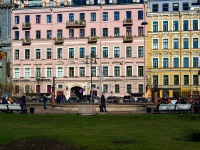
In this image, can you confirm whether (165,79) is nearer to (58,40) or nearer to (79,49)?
(79,49)

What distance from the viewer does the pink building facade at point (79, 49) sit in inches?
3236

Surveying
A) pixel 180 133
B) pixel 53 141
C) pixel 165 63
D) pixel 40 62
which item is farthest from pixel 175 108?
pixel 40 62

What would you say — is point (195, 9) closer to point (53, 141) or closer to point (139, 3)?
point (139, 3)

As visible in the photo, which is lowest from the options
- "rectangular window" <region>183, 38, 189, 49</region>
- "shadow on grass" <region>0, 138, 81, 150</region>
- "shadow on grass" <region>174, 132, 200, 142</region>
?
"shadow on grass" <region>174, 132, 200, 142</region>

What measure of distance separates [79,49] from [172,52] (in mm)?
16840

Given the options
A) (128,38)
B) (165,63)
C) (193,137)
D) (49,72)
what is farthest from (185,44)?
(193,137)

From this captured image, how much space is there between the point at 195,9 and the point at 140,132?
61636mm

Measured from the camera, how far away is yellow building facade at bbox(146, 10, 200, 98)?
80.2 meters

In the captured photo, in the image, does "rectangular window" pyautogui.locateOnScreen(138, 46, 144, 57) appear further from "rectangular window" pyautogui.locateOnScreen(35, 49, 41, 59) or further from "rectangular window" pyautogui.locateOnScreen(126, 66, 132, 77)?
"rectangular window" pyautogui.locateOnScreen(35, 49, 41, 59)

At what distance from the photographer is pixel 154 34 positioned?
81750mm

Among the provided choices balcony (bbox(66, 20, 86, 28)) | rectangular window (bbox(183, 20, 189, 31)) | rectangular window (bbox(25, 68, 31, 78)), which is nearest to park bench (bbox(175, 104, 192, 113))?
rectangular window (bbox(183, 20, 189, 31))

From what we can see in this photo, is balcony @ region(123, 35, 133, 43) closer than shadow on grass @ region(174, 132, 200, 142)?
No

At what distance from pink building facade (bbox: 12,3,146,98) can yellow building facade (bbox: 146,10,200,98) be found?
179cm

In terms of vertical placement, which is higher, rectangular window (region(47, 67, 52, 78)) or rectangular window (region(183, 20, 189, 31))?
rectangular window (region(183, 20, 189, 31))
